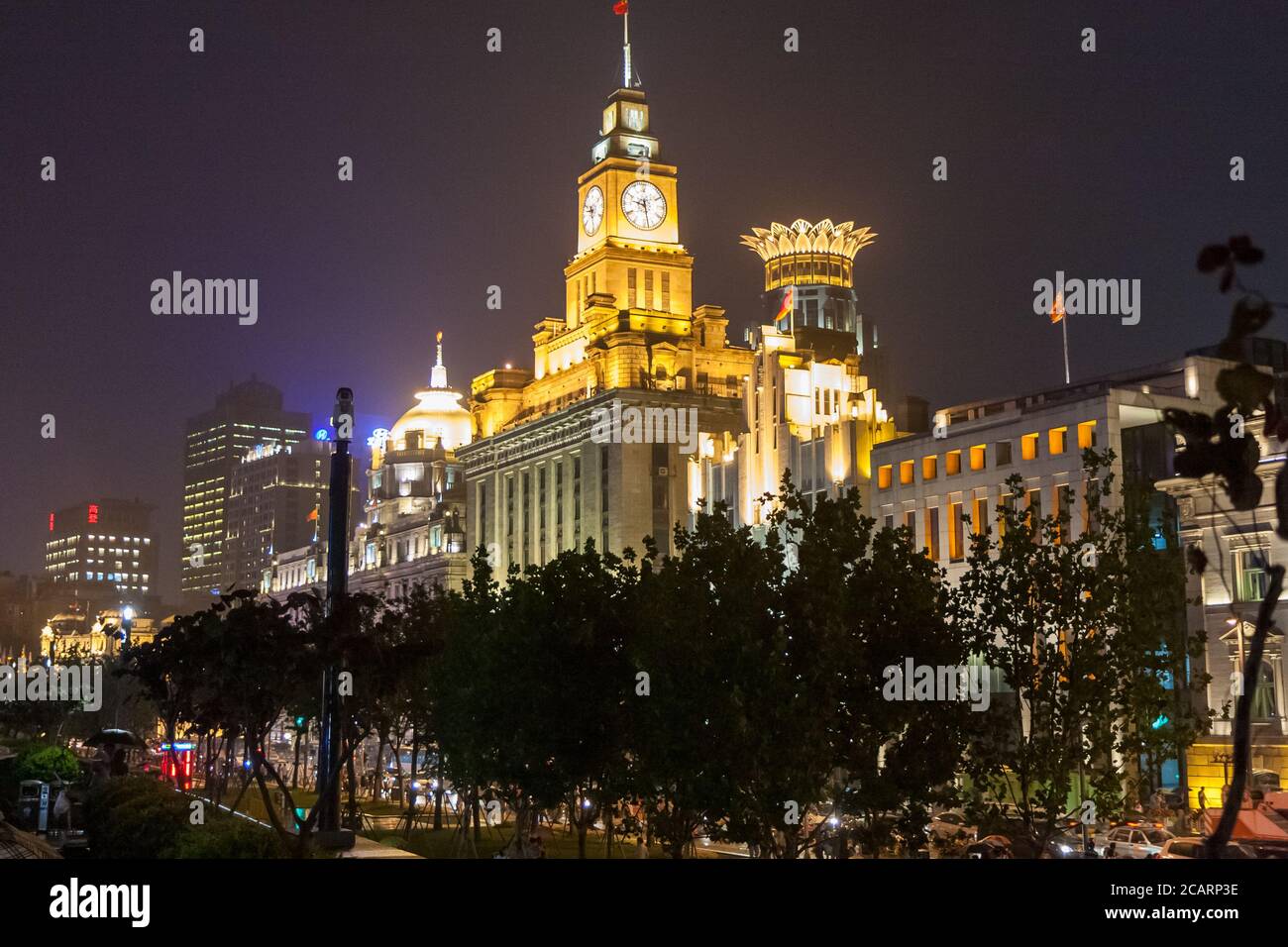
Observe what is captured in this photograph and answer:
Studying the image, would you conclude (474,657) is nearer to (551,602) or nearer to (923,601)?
(551,602)

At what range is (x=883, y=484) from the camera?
280 feet

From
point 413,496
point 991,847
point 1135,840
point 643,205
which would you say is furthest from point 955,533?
point 413,496

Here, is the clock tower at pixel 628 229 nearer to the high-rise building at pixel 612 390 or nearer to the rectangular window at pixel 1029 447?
the high-rise building at pixel 612 390

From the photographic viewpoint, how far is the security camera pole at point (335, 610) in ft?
122

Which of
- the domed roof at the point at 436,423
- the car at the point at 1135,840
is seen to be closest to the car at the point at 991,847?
the car at the point at 1135,840

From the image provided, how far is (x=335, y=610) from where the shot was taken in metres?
35.1

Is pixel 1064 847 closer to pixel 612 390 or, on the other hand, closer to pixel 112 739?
pixel 112 739

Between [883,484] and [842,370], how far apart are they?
15376 mm

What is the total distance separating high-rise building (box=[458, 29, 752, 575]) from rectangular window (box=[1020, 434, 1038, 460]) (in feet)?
166

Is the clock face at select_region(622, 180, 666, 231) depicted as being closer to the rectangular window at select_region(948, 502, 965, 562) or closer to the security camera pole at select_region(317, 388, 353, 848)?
the rectangular window at select_region(948, 502, 965, 562)

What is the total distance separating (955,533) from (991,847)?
3599cm

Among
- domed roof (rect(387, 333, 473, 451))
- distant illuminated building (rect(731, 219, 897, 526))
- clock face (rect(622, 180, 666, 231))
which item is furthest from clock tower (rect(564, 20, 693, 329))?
domed roof (rect(387, 333, 473, 451))

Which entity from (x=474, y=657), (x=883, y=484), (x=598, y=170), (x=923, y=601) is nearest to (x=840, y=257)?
(x=598, y=170)

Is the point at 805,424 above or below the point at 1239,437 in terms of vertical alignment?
above
